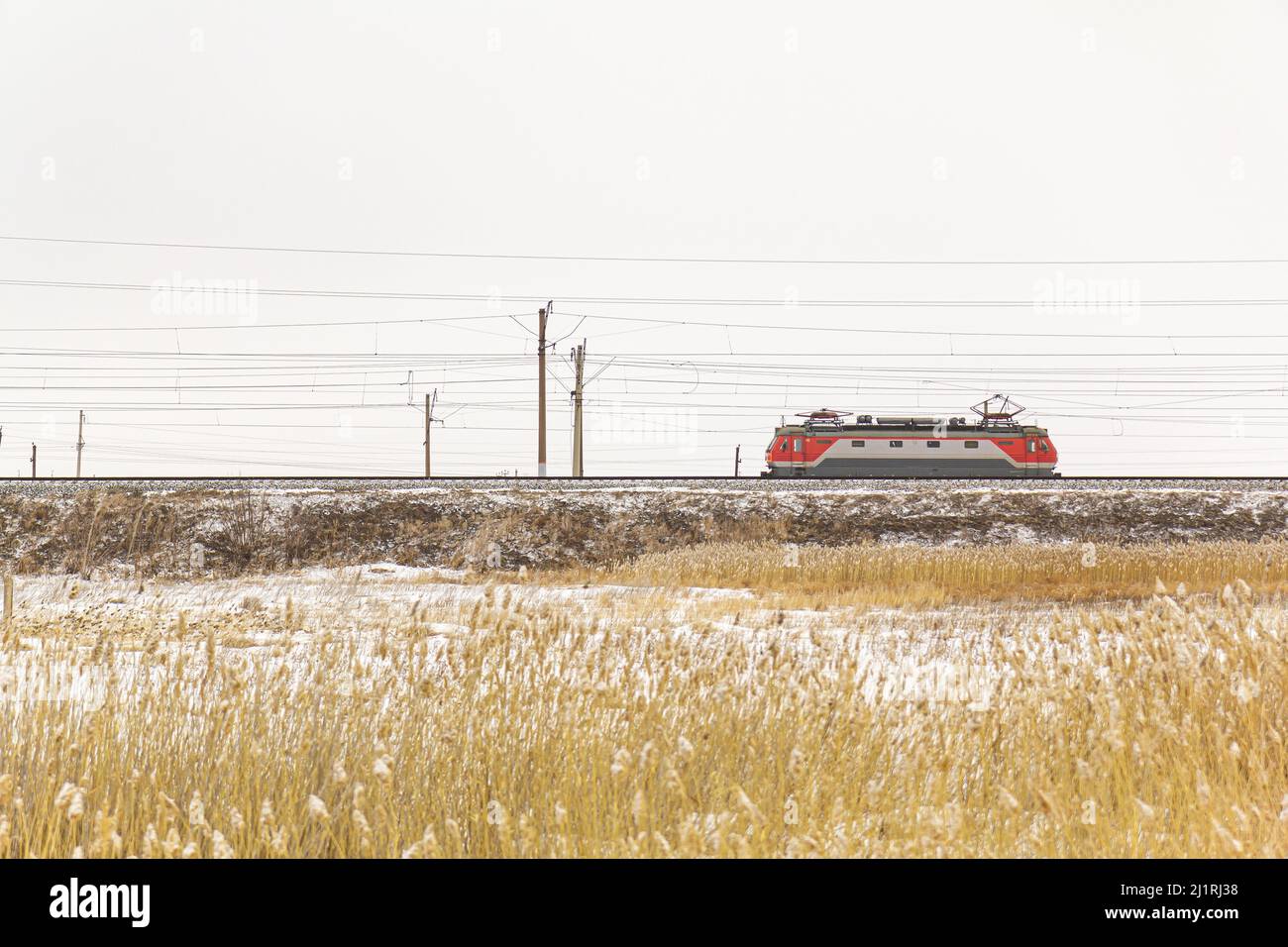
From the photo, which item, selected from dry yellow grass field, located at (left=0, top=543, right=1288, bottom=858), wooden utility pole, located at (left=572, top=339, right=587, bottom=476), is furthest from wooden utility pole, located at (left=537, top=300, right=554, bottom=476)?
dry yellow grass field, located at (left=0, top=543, right=1288, bottom=858)

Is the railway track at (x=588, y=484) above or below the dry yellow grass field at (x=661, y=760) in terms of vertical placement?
above

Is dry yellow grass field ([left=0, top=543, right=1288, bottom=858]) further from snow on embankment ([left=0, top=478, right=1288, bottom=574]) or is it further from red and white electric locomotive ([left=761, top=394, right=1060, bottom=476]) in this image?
red and white electric locomotive ([left=761, top=394, right=1060, bottom=476])

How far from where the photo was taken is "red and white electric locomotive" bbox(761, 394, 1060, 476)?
29641mm

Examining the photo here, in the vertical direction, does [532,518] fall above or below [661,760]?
above

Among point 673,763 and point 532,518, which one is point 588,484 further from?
point 673,763

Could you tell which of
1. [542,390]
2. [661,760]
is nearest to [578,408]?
[542,390]

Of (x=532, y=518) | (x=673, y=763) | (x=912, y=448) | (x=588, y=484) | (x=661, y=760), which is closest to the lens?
(x=673, y=763)

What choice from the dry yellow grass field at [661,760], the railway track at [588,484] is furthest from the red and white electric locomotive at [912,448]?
the dry yellow grass field at [661,760]

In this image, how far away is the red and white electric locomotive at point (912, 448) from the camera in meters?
29.6

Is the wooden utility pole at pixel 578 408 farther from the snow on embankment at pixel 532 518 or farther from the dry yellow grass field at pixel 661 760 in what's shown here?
the dry yellow grass field at pixel 661 760

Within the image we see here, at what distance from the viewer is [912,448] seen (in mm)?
29906
